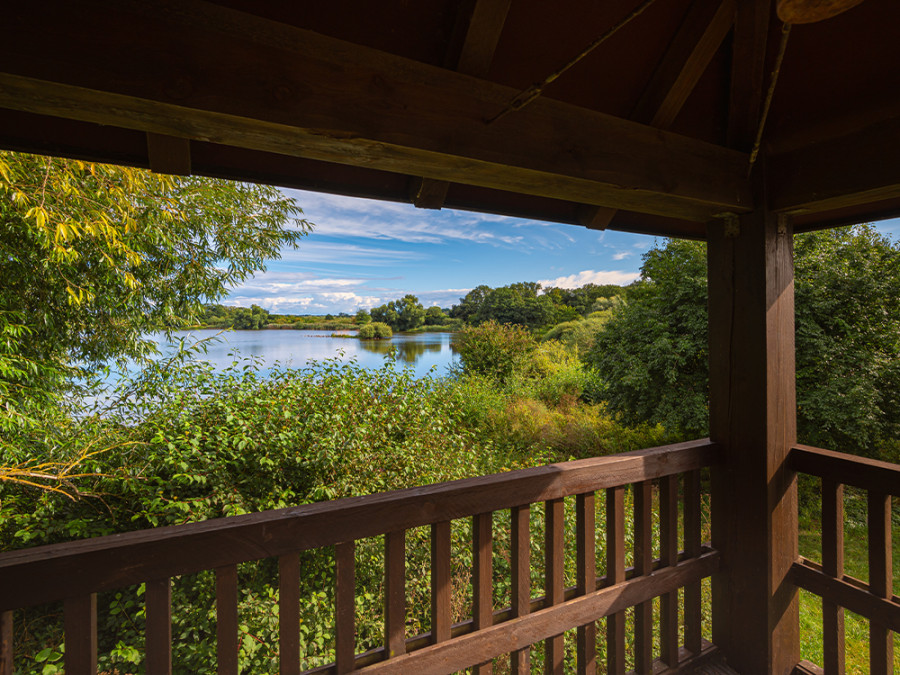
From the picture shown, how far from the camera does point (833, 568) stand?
4.57 feet

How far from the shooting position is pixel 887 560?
1271 mm

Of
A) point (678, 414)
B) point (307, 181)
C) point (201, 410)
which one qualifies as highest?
point (307, 181)

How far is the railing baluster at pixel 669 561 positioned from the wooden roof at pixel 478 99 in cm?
102

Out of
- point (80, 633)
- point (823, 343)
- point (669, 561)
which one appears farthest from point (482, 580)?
point (823, 343)

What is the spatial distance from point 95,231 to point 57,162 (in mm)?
501

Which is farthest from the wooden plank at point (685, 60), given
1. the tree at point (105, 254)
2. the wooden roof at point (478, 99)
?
the tree at point (105, 254)

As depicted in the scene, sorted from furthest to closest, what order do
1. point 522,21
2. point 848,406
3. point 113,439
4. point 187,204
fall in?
point 848,406 → point 187,204 → point 113,439 → point 522,21

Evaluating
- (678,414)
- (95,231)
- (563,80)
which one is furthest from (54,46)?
(678,414)

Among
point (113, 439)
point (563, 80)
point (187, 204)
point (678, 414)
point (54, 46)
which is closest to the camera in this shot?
point (54, 46)

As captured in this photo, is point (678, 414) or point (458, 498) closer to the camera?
point (458, 498)

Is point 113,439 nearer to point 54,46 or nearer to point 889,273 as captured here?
point 54,46

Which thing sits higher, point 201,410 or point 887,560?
point 201,410

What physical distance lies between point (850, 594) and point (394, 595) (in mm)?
1499

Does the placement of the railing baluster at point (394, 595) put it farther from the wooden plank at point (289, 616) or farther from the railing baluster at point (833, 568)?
the railing baluster at point (833, 568)
